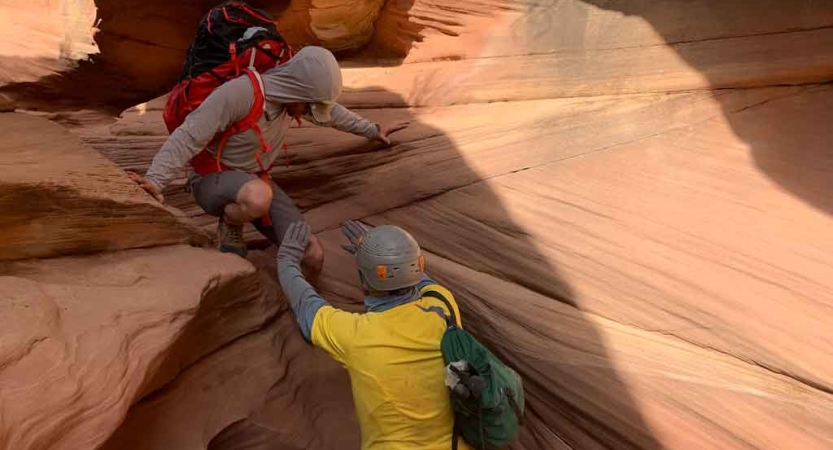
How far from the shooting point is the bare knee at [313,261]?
3.37m

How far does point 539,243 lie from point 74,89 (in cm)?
591

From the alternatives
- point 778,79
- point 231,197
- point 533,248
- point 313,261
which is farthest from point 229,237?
point 778,79

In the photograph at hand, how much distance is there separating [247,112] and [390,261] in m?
1.19

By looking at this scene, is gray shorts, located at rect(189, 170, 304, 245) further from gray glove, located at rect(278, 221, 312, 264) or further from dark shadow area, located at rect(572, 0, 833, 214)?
dark shadow area, located at rect(572, 0, 833, 214)

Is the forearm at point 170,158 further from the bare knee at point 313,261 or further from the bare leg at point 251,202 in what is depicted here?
the bare knee at point 313,261

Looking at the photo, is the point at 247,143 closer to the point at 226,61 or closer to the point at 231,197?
the point at 231,197

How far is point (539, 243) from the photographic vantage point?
307 centimetres

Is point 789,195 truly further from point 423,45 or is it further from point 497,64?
point 423,45

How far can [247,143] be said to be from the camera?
10.4 ft

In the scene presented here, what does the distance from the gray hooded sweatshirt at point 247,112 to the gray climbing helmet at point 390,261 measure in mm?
1001

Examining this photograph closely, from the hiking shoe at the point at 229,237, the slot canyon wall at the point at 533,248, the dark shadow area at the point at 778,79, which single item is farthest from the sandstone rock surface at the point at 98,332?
the dark shadow area at the point at 778,79

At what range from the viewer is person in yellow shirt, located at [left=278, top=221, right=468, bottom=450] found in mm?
2373

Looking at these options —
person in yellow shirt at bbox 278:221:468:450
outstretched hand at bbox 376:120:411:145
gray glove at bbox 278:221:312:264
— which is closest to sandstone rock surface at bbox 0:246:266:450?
gray glove at bbox 278:221:312:264

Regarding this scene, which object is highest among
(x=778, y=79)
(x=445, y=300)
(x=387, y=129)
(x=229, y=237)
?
(x=778, y=79)
